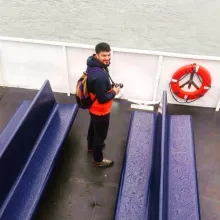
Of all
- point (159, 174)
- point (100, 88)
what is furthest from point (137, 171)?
point (100, 88)

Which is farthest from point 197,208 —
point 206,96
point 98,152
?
point 206,96

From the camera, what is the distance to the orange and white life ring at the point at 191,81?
422 cm

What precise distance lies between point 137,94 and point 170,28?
34.8 ft

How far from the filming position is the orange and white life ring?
4219 millimetres

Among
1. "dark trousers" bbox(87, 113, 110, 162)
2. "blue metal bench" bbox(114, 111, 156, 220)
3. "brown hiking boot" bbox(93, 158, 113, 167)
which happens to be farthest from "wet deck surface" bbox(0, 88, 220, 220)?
"blue metal bench" bbox(114, 111, 156, 220)

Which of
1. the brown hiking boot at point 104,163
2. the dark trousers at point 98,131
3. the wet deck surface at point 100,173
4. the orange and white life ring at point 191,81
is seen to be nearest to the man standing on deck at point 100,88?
the dark trousers at point 98,131

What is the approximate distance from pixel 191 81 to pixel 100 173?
6.74 ft

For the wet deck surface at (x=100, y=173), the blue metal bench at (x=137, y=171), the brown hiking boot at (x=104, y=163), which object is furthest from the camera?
the brown hiking boot at (x=104, y=163)

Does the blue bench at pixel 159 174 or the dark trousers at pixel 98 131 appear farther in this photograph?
the dark trousers at pixel 98 131

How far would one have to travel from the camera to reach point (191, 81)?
14.4 ft

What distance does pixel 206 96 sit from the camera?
4.52 m

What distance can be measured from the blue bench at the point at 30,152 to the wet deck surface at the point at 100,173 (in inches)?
14.9

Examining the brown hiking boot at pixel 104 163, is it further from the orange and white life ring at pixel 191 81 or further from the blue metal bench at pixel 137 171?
the orange and white life ring at pixel 191 81

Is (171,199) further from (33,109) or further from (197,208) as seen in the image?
(33,109)
